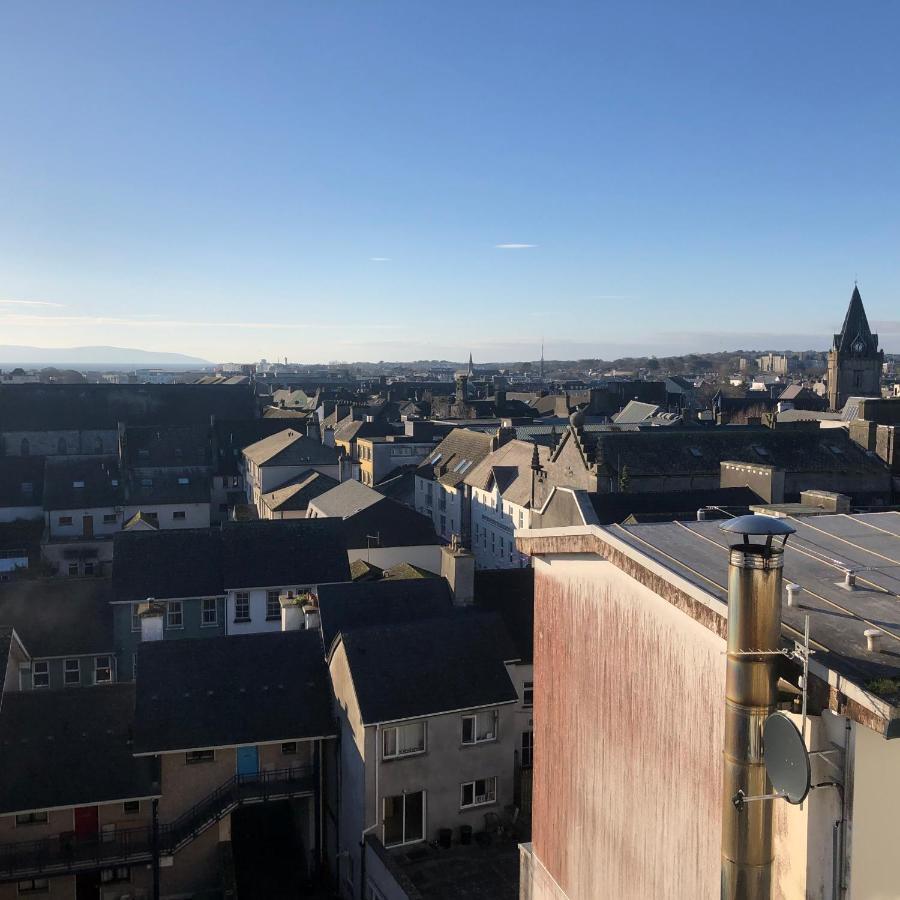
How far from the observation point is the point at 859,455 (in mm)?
51562

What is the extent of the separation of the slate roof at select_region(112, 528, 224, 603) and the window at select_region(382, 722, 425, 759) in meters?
16.1

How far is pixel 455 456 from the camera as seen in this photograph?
67.6 metres

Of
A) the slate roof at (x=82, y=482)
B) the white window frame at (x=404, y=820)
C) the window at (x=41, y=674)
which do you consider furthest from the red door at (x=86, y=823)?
the slate roof at (x=82, y=482)

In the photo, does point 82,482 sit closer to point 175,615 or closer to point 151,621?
point 175,615

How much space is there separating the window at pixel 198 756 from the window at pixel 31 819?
3706 millimetres

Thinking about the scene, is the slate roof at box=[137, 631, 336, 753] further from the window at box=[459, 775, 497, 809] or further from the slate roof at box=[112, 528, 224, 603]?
the slate roof at box=[112, 528, 224, 603]

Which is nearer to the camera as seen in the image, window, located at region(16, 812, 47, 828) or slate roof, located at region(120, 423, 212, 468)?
window, located at region(16, 812, 47, 828)

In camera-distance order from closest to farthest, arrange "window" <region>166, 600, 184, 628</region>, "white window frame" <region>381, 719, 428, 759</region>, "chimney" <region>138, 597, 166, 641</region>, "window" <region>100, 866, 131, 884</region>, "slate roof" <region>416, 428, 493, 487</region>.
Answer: "white window frame" <region>381, 719, 428, 759</region> < "window" <region>100, 866, 131, 884</region> < "chimney" <region>138, 597, 166, 641</region> < "window" <region>166, 600, 184, 628</region> < "slate roof" <region>416, 428, 493, 487</region>

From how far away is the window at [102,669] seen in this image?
1388 inches

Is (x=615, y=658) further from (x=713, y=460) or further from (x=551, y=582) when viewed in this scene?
(x=713, y=460)

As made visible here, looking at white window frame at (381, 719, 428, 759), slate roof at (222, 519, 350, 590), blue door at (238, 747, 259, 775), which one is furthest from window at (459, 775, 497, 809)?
slate roof at (222, 519, 350, 590)

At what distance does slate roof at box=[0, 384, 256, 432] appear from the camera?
88.5m

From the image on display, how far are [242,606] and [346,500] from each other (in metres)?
14.0

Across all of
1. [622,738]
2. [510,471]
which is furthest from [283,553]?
[622,738]
